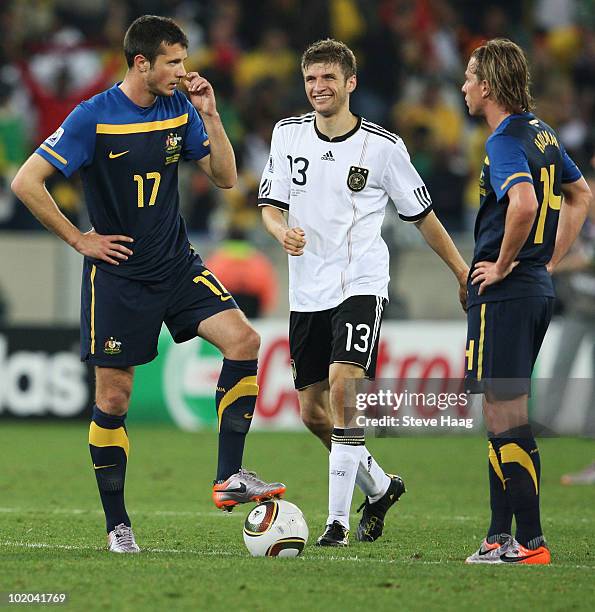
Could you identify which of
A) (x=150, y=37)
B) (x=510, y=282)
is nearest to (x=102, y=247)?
(x=150, y=37)

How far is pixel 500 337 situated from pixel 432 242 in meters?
1.24

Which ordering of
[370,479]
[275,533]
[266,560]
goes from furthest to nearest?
1. [370,479]
2. [275,533]
3. [266,560]

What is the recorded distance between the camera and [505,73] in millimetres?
5820

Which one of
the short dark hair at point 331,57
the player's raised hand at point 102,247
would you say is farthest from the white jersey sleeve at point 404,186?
the player's raised hand at point 102,247

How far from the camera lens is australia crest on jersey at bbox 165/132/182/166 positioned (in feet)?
21.1

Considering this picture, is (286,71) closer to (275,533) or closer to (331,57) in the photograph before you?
(331,57)

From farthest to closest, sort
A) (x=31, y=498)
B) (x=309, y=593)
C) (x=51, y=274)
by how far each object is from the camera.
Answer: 1. (x=51, y=274)
2. (x=31, y=498)
3. (x=309, y=593)

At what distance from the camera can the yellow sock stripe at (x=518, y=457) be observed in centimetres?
584

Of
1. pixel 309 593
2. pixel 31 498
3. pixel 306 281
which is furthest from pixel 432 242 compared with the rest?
pixel 31 498

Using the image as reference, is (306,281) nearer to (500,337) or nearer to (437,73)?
(500,337)

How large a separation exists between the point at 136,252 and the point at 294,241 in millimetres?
780

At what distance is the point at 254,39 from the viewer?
1831 cm

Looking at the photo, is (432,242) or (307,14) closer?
(432,242)

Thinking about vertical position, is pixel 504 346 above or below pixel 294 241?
below
